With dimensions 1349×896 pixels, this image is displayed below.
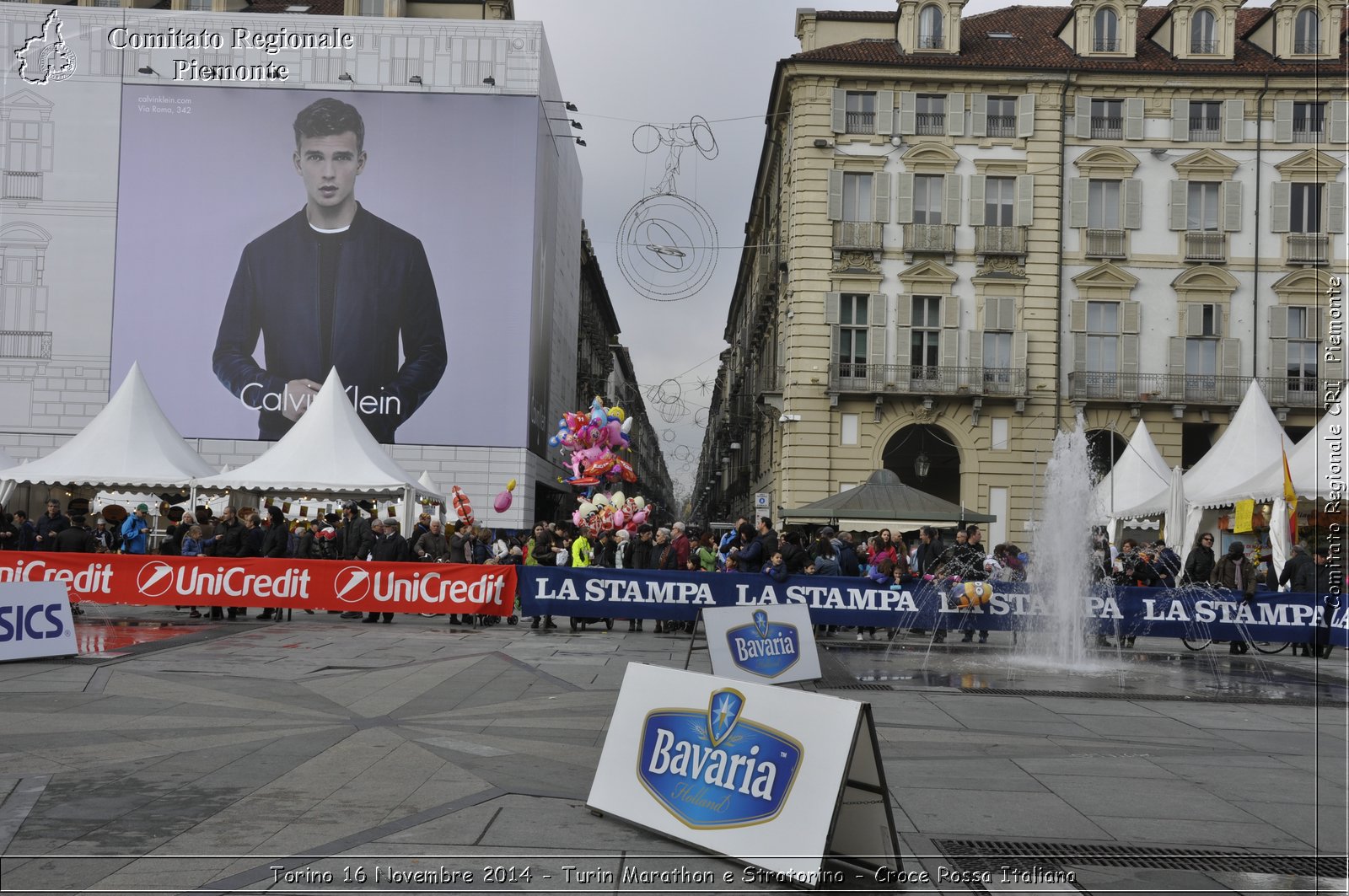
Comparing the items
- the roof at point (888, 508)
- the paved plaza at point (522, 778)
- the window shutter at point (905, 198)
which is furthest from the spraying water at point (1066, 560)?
the window shutter at point (905, 198)

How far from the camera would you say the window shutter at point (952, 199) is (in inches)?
1515

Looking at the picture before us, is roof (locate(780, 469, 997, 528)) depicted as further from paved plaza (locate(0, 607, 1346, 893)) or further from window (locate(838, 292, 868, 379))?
paved plaza (locate(0, 607, 1346, 893))

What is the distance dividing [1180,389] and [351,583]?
29.1 m

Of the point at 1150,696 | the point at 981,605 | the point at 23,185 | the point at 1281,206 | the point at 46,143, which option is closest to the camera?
the point at 1150,696

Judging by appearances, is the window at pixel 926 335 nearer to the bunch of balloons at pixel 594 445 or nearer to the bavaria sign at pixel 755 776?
the bunch of balloons at pixel 594 445

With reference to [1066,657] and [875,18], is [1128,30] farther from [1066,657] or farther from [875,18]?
[1066,657]

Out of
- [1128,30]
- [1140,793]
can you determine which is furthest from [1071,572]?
[1128,30]

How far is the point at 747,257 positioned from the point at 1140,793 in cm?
6101

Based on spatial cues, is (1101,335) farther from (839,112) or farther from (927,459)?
(839,112)

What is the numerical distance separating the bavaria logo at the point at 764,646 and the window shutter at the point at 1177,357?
98.6 feet

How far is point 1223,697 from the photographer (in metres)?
13.3

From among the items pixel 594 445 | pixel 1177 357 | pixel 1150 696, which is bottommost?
pixel 1150 696

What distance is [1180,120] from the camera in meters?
38.4

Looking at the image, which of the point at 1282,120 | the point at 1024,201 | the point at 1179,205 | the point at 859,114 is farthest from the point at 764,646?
the point at 1282,120
